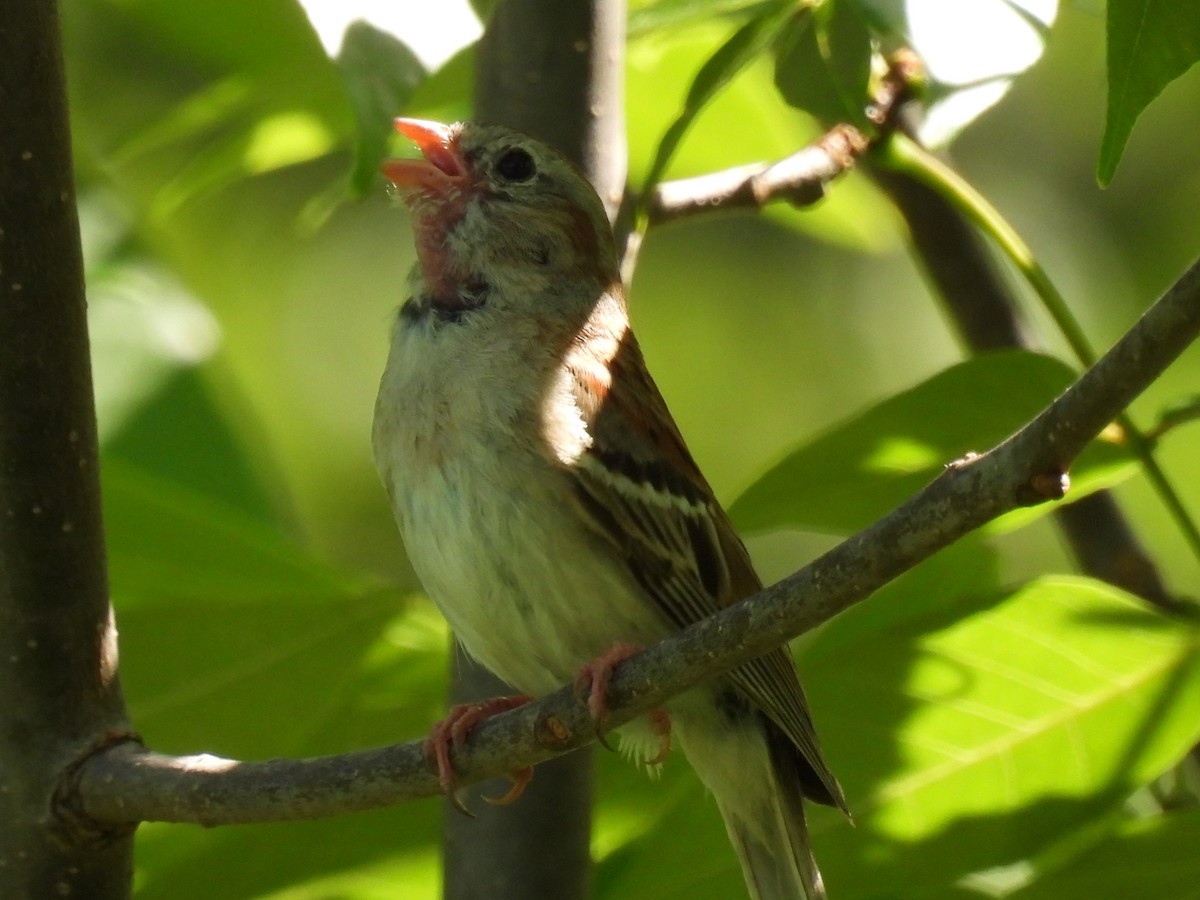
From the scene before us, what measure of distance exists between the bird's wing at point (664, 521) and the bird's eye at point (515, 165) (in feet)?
1.30

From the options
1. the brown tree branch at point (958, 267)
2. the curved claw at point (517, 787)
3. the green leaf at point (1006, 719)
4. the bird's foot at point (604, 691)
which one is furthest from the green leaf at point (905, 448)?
the brown tree branch at point (958, 267)

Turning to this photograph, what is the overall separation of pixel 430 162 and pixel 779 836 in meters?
1.46

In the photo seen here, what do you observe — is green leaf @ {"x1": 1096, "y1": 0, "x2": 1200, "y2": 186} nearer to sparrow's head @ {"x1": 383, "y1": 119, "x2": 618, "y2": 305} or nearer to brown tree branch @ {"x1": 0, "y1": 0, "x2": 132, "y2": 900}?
brown tree branch @ {"x1": 0, "y1": 0, "x2": 132, "y2": 900}

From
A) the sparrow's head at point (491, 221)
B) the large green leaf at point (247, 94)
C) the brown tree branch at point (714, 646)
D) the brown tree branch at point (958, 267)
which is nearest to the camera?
the brown tree branch at point (714, 646)

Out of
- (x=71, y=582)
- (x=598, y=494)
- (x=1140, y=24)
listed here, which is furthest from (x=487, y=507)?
(x=1140, y=24)

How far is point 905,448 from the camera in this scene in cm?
233

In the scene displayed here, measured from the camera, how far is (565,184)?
10.4 feet

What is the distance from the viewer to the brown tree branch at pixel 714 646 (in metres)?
1.55

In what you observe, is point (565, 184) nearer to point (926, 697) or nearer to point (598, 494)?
point (598, 494)

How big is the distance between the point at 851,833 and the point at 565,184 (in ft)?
4.44

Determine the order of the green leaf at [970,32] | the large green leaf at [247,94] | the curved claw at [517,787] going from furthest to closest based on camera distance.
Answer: the large green leaf at [247,94] < the curved claw at [517,787] < the green leaf at [970,32]

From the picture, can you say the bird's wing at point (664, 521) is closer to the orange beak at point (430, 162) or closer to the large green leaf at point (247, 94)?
the orange beak at point (430, 162)

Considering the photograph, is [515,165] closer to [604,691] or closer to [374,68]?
[374,68]

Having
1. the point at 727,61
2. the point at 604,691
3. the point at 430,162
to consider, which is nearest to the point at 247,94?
the point at 430,162
